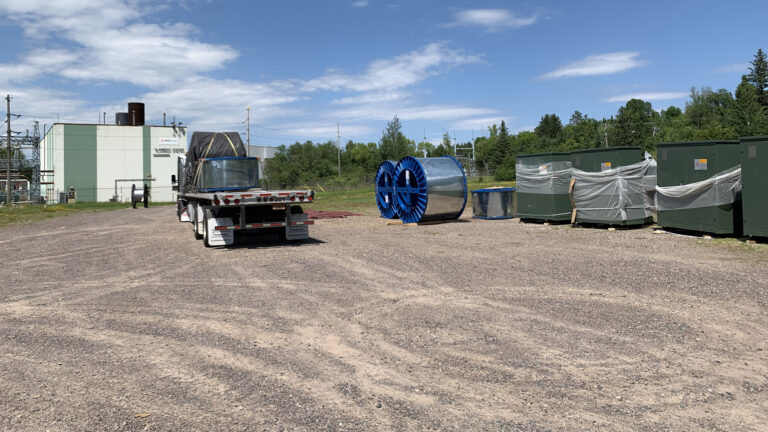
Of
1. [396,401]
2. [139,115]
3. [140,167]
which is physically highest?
[139,115]

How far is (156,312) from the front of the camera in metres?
7.45

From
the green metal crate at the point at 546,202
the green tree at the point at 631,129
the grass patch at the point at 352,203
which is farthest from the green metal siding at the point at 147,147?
the green tree at the point at 631,129

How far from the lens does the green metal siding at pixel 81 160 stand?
195 feet

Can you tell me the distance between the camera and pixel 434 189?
20.3 m

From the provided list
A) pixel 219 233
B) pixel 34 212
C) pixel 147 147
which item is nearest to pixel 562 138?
pixel 147 147

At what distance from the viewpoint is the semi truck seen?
14125 millimetres

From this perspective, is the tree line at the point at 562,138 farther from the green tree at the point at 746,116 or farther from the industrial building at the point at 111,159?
the industrial building at the point at 111,159

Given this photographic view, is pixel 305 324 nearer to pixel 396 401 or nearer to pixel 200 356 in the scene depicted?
pixel 200 356

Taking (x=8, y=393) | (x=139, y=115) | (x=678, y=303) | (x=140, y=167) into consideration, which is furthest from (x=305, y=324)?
(x=139, y=115)

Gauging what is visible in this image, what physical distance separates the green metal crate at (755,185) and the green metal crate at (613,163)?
3.59 meters

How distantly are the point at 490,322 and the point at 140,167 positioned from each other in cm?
6232

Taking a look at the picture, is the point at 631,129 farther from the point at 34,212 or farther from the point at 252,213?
the point at 252,213

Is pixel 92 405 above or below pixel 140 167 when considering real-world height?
below

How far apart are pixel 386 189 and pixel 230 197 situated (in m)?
10.8
